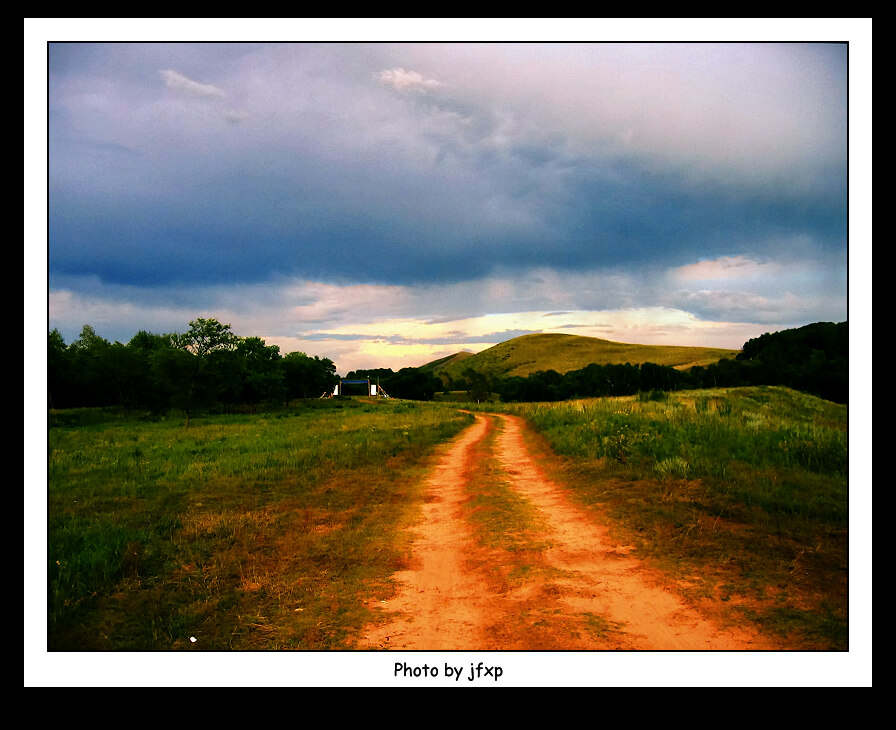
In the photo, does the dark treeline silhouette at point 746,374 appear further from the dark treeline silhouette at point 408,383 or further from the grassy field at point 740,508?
the dark treeline silhouette at point 408,383

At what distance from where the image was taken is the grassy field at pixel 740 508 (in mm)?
4977

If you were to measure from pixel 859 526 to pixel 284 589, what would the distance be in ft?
19.6

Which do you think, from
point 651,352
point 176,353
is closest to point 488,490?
point 176,353

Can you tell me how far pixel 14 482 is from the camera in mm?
3818

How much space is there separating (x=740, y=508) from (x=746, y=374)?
29929 millimetres

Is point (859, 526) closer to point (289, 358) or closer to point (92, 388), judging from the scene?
point (92, 388)

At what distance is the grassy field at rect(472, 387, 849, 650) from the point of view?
4977 millimetres

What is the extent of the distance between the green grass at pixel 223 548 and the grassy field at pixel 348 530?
0.10 ft

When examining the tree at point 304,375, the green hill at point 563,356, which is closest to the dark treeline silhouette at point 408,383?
the green hill at point 563,356

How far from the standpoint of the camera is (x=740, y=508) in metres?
8.18

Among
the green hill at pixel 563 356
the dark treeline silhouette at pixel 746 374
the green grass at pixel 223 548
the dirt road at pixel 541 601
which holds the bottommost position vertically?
the green grass at pixel 223 548

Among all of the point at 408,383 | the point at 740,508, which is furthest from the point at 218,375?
the point at 408,383

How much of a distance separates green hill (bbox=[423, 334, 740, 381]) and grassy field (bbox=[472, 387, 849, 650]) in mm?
4434

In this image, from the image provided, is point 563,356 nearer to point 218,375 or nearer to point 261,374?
Answer: point 261,374
